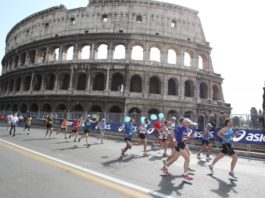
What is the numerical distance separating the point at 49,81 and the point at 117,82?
10.9 meters

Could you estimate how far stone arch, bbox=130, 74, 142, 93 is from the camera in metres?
32.6

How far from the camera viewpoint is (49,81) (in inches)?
1442

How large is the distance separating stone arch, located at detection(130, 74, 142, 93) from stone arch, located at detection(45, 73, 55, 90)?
1230 cm

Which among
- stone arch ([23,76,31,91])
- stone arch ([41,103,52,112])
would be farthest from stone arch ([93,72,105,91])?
stone arch ([23,76,31,91])

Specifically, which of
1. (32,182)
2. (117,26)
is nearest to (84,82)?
(117,26)

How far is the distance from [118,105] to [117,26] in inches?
446

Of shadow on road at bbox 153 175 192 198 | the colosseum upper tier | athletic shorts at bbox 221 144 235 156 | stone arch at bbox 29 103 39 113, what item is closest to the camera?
shadow on road at bbox 153 175 192 198

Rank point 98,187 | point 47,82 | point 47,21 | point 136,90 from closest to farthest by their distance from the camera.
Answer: point 98,187
point 136,90
point 47,82
point 47,21

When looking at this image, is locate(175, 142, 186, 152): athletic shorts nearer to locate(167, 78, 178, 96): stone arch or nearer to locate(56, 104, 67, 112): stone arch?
locate(167, 78, 178, 96): stone arch

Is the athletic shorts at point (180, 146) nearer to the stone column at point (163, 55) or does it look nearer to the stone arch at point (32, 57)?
the stone column at point (163, 55)

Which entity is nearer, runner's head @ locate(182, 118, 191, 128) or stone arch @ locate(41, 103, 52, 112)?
runner's head @ locate(182, 118, 191, 128)

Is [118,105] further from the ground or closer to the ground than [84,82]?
closer to the ground

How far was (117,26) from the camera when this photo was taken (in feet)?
111

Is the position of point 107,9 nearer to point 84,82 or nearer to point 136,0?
point 136,0
